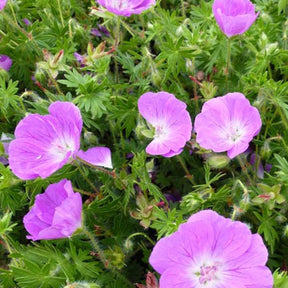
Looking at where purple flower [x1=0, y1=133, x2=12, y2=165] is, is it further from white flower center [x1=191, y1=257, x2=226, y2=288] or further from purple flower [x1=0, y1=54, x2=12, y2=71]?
white flower center [x1=191, y1=257, x2=226, y2=288]

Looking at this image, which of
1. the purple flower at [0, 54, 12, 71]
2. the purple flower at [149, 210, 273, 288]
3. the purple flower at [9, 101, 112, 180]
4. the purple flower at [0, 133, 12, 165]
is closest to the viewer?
the purple flower at [149, 210, 273, 288]

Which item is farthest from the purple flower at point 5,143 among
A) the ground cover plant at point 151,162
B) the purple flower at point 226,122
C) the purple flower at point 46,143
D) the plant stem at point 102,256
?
the purple flower at point 226,122

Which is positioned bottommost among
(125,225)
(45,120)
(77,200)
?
(125,225)

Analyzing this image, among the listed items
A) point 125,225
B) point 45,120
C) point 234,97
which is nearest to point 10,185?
point 45,120

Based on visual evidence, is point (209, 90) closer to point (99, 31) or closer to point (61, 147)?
point (61, 147)

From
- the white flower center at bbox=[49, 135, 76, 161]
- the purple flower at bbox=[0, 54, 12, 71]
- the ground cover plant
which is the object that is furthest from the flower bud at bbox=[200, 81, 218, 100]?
the purple flower at bbox=[0, 54, 12, 71]

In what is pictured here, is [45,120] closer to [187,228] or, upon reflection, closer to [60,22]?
[187,228]

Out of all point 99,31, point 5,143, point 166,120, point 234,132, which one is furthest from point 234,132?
point 99,31

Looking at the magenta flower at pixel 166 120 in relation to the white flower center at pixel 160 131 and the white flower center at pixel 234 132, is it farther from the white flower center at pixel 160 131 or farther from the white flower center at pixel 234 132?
the white flower center at pixel 234 132
